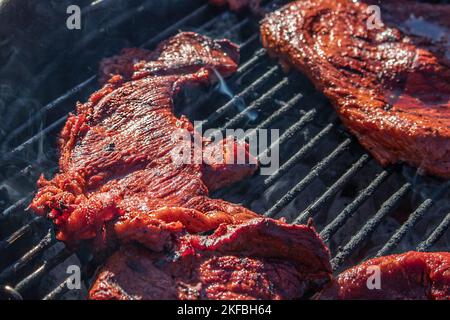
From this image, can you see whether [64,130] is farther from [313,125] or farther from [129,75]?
[313,125]

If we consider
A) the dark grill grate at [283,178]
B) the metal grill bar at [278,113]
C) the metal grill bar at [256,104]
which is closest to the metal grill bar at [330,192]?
the dark grill grate at [283,178]

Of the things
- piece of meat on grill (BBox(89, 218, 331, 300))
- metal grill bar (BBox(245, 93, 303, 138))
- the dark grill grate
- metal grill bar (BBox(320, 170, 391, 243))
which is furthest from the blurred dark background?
metal grill bar (BBox(320, 170, 391, 243))

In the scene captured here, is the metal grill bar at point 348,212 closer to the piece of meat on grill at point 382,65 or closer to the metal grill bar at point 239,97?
the piece of meat on grill at point 382,65

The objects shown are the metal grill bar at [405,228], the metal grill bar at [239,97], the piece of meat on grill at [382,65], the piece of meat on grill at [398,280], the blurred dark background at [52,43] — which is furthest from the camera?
the metal grill bar at [239,97]

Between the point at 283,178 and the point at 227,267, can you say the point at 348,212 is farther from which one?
the point at 227,267

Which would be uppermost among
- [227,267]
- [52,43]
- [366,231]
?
[52,43]

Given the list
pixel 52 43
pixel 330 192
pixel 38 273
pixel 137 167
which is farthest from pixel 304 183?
pixel 52 43

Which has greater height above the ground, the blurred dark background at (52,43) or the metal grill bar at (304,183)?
the blurred dark background at (52,43)
